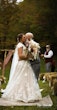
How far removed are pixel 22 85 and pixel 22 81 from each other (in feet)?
0.35

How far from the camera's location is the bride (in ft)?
39.0

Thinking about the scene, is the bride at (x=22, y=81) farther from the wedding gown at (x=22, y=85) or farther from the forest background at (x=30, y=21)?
the forest background at (x=30, y=21)

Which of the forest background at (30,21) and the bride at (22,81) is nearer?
the bride at (22,81)

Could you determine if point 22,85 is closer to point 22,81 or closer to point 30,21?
point 22,81

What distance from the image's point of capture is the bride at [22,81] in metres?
11.9

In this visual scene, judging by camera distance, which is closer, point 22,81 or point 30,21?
point 22,81

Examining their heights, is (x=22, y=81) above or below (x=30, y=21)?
below

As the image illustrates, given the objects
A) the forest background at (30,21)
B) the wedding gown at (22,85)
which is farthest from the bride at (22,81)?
the forest background at (30,21)

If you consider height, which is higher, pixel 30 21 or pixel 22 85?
pixel 30 21

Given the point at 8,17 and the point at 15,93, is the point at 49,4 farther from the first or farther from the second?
the point at 15,93

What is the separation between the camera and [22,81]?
12.0 m

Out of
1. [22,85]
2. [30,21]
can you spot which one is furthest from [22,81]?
[30,21]

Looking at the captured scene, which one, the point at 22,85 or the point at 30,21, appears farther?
the point at 30,21

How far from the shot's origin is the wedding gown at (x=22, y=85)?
1188cm
